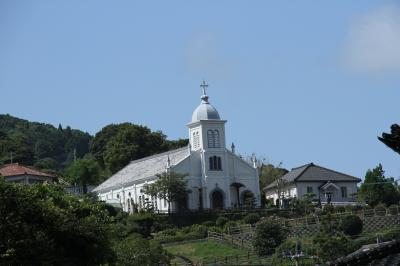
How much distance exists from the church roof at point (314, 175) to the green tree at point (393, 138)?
85.0 m

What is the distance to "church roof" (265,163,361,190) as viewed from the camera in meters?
95.1

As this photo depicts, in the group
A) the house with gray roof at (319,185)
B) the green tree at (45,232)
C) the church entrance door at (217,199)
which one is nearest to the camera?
the green tree at (45,232)

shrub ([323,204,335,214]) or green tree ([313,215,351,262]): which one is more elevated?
shrub ([323,204,335,214])

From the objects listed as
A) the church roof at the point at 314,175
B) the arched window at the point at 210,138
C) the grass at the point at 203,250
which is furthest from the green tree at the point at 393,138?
the church roof at the point at 314,175

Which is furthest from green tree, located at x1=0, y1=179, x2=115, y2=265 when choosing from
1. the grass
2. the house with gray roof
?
the house with gray roof

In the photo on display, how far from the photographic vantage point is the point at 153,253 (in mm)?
51844

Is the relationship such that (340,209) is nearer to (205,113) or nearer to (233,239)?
(233,239)

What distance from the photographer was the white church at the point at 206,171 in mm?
89312

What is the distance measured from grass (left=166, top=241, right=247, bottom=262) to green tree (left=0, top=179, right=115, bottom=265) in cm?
2335

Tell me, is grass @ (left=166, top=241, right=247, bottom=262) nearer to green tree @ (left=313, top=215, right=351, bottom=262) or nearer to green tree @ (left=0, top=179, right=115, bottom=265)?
green tree @ (left=313, top=215, right=351, bottom=262)

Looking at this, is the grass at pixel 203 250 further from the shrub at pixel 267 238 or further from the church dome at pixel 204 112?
the church dome at pixel 204 112

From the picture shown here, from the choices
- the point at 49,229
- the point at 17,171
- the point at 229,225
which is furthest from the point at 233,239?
the point at 17,171

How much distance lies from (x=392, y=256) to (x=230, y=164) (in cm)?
8371

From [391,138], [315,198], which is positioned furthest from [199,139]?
[391,138]
